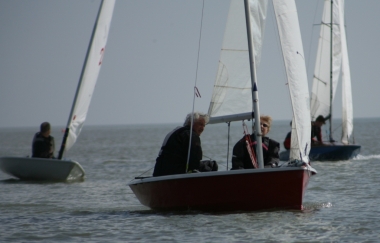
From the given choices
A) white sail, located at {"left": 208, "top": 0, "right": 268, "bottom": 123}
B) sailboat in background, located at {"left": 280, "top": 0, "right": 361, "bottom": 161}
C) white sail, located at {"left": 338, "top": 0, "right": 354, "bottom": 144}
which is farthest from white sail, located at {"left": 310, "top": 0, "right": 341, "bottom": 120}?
white sail, located at {"left": 208, "top": 0, "right": 268, "bottom": 123}

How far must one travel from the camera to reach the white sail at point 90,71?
1694 centimetres

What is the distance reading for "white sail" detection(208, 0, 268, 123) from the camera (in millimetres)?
10102

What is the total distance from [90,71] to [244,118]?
8.22 meters

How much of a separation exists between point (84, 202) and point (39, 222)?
8.70 ft

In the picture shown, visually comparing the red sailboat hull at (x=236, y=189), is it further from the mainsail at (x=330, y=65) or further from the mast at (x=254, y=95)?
the mainsail at (x=330, y=65)

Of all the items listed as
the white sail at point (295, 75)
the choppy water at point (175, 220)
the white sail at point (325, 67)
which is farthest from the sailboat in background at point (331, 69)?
the white sail at point (295, 75)

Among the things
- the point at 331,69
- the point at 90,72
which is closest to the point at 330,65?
the point at 331,69

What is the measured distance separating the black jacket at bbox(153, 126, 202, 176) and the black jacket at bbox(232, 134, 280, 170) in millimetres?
516

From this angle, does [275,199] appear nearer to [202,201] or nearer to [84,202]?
[202,201]

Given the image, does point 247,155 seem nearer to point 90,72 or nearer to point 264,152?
point 264,152

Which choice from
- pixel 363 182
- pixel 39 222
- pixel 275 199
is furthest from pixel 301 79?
pixel 363 182

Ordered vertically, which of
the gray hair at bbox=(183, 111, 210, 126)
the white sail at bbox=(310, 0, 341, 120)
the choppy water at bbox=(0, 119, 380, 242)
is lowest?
the choppy water at bbox=(0, 119, 380, 242)

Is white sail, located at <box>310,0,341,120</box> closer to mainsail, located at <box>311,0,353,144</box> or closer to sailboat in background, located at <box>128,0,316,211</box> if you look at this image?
mainsail, located at <box>311,0,353,144</box>

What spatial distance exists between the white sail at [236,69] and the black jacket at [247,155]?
14.4 inches
